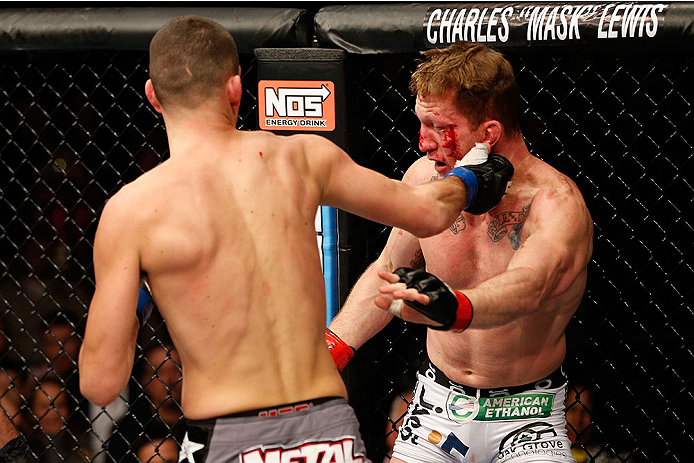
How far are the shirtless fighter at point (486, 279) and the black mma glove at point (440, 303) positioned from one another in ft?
1.15

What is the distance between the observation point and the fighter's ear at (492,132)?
82.2 inches

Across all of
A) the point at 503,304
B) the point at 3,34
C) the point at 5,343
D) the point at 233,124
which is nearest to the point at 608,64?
the point at 503,304

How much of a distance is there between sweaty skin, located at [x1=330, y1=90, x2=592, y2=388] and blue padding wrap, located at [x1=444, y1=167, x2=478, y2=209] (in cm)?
16

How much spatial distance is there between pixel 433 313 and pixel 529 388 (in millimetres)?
631

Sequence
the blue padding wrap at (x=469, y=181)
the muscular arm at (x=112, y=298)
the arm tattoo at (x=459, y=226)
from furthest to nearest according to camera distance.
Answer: the arm tattoo at (x=459, y=226) → the blue padding wrap at (x=469, y=181) → the muscular arm at (x=112, y=298)

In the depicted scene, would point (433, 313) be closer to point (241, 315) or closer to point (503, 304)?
point (503, 304)

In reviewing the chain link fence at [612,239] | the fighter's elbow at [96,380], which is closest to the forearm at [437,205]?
the fighter's elbow at [96,380]

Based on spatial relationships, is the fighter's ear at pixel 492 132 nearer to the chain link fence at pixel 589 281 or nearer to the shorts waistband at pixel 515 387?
the chain link fence at pixel 589 281

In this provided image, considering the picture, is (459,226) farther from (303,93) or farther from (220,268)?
(220,268)

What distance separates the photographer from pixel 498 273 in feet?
6.89

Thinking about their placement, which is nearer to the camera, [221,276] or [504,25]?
[221,276]

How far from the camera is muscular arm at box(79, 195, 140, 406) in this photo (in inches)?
59.2

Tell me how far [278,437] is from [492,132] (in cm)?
94

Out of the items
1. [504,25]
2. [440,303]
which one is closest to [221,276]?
[440,303]
